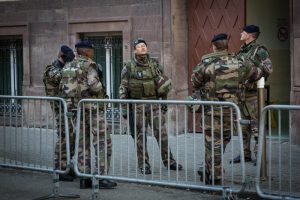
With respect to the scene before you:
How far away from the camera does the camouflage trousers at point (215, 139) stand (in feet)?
24.4

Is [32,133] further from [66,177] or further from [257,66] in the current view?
[257,66]

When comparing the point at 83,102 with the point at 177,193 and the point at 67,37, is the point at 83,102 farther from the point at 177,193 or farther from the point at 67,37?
the point at 67,37

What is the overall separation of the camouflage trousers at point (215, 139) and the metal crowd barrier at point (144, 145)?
0.11ft

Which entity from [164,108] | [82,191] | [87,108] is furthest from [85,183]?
[164,108]

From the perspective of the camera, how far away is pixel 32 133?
29.3 feet

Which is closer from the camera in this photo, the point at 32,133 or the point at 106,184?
A: the point at 106,184

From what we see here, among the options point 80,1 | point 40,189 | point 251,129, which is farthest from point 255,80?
point 80,1

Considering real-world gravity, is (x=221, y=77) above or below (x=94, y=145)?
above

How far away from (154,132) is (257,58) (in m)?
2.17

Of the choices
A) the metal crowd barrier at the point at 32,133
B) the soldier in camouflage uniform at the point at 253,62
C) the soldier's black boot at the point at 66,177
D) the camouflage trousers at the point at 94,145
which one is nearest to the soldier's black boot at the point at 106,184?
the camouflage trousers at the point at 94,145

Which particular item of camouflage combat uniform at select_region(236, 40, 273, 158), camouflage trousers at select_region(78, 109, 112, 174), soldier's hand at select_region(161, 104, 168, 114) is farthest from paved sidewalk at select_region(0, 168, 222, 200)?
camouflage combat uniform at select_region(236, 40, 273, 158)

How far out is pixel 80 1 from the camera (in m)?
14.5

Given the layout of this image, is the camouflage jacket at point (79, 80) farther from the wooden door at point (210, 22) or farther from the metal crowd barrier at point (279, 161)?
the wooden door at point (210, 22)

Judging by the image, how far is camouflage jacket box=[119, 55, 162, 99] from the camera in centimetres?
934
